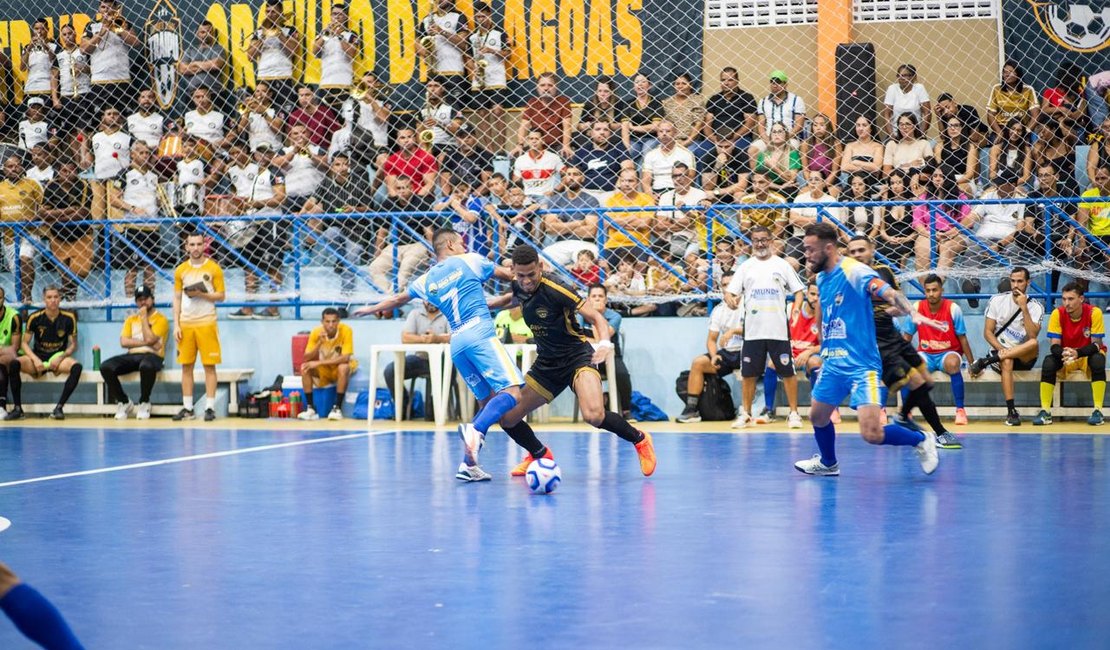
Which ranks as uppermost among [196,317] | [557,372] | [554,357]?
[196,317]

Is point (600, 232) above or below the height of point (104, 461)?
above

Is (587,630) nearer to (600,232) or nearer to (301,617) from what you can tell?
(301,617)

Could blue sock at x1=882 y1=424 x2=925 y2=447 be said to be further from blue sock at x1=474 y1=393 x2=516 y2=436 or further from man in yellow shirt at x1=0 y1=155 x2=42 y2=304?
man in yellow shirt at x1=0 y1=155 x2=42 y2=304

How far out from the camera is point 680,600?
553 centimetres

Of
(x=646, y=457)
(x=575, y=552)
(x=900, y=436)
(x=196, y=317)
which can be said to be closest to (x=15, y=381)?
(x=196, y=317)

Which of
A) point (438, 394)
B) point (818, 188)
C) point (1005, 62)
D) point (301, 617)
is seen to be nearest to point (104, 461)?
point (438, 394)

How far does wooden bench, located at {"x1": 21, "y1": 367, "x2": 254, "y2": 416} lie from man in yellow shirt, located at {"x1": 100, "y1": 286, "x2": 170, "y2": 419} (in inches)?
5.4

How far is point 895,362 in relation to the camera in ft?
34.5

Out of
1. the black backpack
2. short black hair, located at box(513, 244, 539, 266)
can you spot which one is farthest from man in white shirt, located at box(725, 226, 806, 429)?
short black hair, located at box(513, 244, 539, 266)

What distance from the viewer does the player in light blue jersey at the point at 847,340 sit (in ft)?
29.8

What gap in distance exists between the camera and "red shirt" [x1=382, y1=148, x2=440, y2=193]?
17078mm

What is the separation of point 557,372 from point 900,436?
243 cm

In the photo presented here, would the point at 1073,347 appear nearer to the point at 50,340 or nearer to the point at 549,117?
the point at 549,117

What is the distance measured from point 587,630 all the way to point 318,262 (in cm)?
1305
